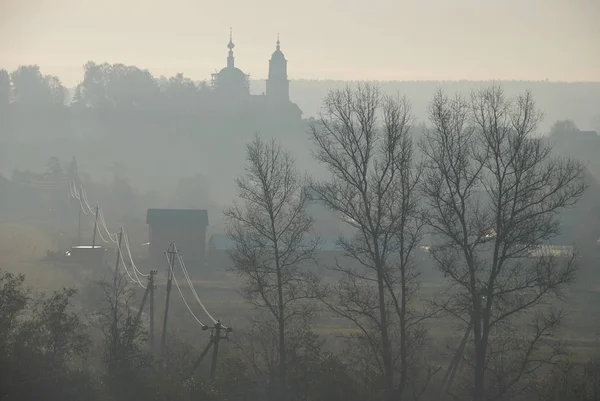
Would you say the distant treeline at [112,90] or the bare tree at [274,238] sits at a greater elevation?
the distant treeline at [112,90]

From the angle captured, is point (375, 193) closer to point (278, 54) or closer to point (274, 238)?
point (274, 238)

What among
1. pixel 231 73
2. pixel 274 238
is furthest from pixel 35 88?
pixel 274 238

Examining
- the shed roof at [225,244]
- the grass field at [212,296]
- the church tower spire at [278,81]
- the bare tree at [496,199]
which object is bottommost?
the grass field at [212,296]

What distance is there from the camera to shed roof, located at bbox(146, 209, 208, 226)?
37875mm

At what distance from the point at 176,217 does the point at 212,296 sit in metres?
11.3

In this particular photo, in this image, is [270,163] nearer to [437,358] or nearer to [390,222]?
[390,222]

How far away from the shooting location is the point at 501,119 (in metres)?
12.3

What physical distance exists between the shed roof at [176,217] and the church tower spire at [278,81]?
60.0 m

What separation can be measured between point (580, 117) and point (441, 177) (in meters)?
153

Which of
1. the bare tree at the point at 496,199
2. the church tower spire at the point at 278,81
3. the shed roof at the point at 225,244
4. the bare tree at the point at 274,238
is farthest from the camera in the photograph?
the church tower spire at the point at 278,81

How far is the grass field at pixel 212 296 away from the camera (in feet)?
69.6

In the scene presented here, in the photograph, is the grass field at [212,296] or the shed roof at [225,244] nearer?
the grass field at [212,296]

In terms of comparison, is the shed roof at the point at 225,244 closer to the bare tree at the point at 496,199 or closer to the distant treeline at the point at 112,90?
the bare tree at the point at 496,199

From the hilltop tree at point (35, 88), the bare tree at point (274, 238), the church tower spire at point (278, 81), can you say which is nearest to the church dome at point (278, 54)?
the church tower spire at point (278, 81)
